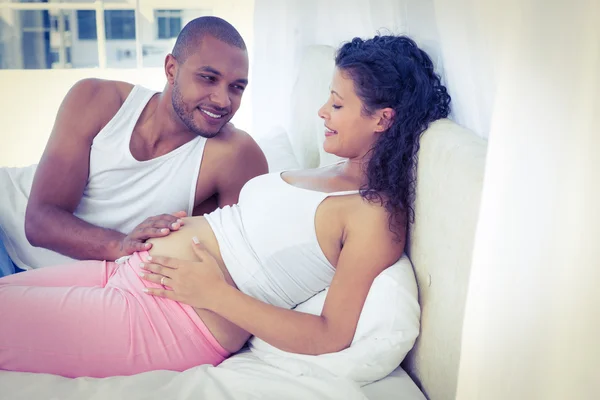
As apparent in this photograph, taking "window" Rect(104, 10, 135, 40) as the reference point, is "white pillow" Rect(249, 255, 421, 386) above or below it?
below

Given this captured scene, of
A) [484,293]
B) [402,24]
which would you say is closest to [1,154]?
[402,24]

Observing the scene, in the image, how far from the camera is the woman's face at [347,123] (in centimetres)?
123

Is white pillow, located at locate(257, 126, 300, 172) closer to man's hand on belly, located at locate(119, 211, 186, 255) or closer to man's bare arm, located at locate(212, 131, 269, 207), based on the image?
man's bare arm, located at locate(212, 131, 269, 207)

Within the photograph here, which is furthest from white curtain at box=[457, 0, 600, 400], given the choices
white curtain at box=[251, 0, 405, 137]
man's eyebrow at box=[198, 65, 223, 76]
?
white curtain at box=[251, 0, 405, 137]

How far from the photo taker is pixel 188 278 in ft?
3.86

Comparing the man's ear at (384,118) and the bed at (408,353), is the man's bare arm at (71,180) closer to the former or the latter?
the bed at (408,353)

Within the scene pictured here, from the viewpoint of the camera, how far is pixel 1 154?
3.35m

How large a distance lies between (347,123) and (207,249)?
1.33 ft

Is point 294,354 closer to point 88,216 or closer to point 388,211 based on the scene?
point 388,211

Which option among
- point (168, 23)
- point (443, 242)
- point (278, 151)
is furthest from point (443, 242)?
point (168, 23)

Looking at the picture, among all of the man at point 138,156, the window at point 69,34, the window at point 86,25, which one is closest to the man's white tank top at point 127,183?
the man at point 138,156

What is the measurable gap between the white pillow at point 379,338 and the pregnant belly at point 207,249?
5.9 inches

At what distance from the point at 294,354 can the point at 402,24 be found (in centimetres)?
81

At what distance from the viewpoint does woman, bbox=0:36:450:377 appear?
1.12 metres
